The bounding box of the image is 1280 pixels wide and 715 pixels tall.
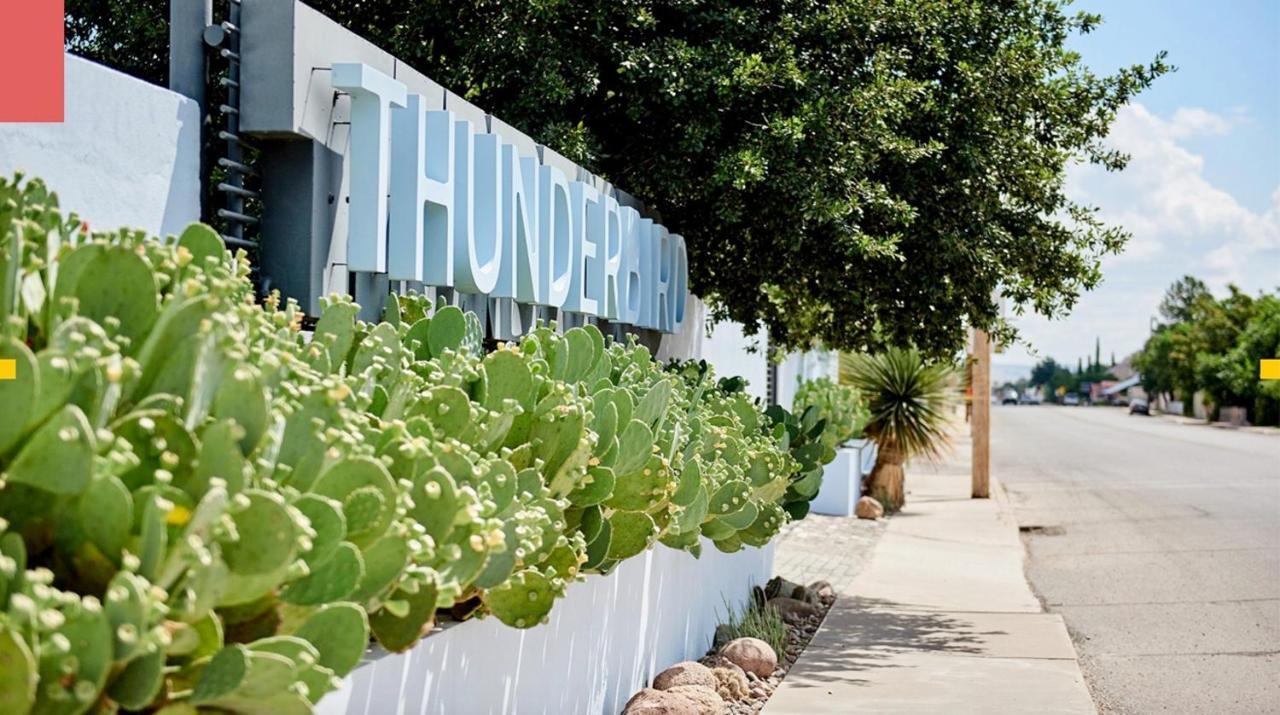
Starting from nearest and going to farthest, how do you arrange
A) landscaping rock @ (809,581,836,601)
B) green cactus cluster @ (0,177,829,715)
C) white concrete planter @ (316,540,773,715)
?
green cactus cluster @ (0,177,829,715) < white concrete planter @ (316,540,773,715) < landscaping rock @ (809,581,836,601)

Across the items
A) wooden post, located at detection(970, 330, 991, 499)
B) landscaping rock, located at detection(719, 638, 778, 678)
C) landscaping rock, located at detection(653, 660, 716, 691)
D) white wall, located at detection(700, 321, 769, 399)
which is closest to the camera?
landscaping rock, located at detection(653, 660, 716, 691)

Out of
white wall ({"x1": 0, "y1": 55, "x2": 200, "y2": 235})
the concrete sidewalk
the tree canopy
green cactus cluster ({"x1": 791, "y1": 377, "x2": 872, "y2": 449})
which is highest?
the tree canopy

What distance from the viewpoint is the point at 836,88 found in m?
10.4

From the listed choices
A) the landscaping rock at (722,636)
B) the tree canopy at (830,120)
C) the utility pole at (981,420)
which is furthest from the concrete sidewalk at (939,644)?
the utility pole at (981,420)

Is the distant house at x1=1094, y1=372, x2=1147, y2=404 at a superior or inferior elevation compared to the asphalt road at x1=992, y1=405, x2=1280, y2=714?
superior

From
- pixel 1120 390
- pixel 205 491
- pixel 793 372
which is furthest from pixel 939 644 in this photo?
pixel 1120 390

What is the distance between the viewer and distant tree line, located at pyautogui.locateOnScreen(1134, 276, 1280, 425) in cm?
6444

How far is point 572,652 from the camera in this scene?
5.77 meters

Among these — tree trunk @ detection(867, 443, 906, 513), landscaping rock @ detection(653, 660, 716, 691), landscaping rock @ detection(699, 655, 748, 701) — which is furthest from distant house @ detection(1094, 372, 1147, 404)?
landscaping rock @ detection(653, 660, 716, 691)

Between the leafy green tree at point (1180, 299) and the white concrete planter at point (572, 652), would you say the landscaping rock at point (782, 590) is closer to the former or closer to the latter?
the white concrete planter at point (572, 652)

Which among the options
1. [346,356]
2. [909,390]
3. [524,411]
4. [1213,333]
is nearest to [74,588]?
[346,356]

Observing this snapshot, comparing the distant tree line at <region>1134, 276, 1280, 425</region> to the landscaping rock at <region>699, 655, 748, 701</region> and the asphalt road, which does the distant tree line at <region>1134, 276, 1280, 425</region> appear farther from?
the landscaping rock at <region>699, 655, 748, 701</region>

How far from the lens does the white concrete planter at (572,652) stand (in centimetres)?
406

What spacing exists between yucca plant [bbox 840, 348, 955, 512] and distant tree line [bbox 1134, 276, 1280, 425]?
4375 centimetres
